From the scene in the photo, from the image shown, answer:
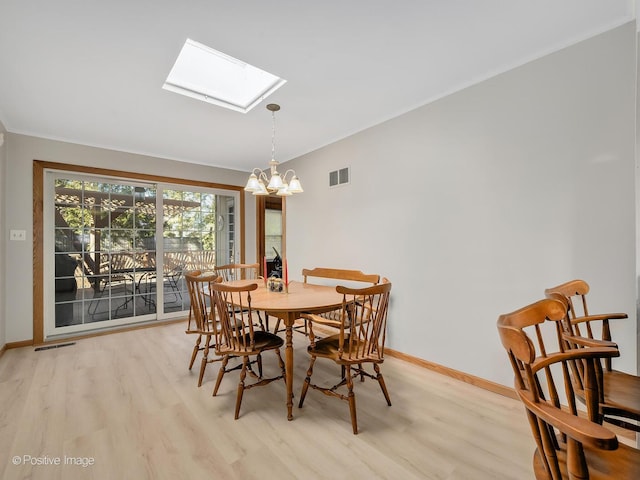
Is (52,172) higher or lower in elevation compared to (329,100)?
lower

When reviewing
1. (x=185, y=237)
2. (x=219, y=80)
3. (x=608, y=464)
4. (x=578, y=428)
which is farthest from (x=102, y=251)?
(x=608, y=464)

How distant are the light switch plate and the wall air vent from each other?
3.61 m

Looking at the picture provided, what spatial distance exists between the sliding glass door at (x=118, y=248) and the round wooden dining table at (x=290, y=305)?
2.46 metres

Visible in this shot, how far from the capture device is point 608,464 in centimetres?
90

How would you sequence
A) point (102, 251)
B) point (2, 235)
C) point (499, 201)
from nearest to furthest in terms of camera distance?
point (499, 201)
point (2, 235)
point (102, 251)

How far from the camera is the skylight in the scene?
2344 millimetres

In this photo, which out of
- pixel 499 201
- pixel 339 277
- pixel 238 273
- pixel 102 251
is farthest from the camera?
pixel 238 273

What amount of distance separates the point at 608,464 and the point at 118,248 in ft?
15.8

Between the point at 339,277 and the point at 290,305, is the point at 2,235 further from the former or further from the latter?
the point at 339,277

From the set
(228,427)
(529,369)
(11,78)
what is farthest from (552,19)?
(11,78)

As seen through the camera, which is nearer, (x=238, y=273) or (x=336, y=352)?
(x=336, y=352)

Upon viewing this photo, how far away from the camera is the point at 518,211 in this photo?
214 cm

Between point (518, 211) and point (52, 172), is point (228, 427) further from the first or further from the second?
point (52, 172)

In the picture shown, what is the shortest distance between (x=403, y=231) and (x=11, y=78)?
3.53m
